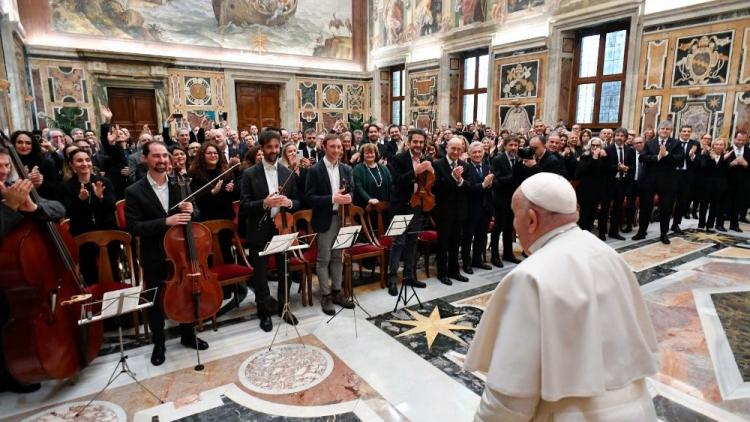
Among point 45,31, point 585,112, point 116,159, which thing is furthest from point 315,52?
point 116,159

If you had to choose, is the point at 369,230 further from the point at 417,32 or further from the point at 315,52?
the point at 315,52

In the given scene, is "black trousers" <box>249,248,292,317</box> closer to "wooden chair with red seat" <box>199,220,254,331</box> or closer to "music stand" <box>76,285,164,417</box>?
"wooden chair with red seat" <box>199,220,254,331</box>

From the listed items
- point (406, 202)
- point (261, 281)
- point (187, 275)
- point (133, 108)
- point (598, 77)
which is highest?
point (598, 77)

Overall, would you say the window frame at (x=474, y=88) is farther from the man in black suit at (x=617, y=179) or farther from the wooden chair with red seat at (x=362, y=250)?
the wooden chair with red seat at (x=362, y=250)

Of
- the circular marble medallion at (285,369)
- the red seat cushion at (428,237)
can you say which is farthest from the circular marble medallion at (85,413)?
the red seat cushion at (428,237)

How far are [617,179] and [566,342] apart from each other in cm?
694

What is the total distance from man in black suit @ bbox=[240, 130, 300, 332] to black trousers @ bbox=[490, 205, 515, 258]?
3.08 m

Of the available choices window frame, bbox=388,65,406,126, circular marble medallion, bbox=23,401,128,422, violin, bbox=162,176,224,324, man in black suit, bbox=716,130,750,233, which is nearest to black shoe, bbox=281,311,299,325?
violin, bbox=162,176,224,324

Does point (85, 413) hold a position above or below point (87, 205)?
below

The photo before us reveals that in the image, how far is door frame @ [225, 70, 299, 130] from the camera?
1450cm

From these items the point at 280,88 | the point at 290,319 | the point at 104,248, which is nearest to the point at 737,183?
the point at 290,319

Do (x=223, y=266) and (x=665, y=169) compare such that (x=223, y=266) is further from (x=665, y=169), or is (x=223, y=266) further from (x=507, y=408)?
(x=665, y=169)

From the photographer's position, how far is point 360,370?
3434 mm

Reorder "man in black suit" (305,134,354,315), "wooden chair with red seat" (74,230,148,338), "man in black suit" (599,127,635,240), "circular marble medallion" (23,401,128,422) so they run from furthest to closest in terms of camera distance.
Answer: "man in black suit" (599,127,635,240) < "man in black suit" (305,134,354,315) < "wooden chair with red seat" (74,230,148,338) < "circular marble medallion" (23,401,128,422)
